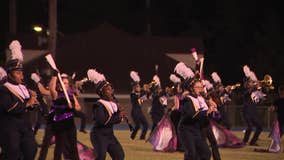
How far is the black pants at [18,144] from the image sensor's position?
10.9 metres

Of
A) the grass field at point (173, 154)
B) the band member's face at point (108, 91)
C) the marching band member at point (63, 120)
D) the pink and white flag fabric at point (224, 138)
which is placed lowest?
the grass field at point (173, 154)

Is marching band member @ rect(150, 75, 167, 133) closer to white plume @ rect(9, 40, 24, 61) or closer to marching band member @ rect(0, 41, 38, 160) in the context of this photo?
white plume @ rect(9, 40, 24, 61)

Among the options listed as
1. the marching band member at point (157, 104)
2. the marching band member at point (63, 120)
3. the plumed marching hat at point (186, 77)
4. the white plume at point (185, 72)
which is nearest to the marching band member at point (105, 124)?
the marching band member at point (63, 120)

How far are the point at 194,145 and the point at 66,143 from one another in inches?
88.1

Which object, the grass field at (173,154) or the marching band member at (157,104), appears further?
the marching band member at (157,104)

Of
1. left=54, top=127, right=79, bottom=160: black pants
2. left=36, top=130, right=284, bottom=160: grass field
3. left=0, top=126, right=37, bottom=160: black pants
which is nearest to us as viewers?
left=0, top=126, right=37, bottom=160: black pants

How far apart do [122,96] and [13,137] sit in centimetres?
2715

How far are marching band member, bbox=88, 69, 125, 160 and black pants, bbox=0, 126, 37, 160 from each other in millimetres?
1228

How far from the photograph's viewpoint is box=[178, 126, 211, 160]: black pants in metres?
12.5

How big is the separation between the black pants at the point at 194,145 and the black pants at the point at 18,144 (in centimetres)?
280

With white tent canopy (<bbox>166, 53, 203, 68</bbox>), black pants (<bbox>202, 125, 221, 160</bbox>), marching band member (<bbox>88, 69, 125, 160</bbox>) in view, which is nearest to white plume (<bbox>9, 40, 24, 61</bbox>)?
marching band member (<bbox>88, 69, 125, 160</bbox>)

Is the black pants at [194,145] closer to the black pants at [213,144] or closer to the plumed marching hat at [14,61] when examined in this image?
the black pants at [213,144]

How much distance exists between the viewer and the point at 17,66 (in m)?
11.3

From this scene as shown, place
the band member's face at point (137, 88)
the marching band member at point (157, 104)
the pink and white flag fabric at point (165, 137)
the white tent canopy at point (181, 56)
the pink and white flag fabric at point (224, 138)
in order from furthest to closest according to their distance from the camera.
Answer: the white tent canopy at point (181, 56) → the band member's face at point (137, 88) → the marching band member at point (157, 104) → the pink and white flag fabric at point (224, 138) → the pink and white flag fabric at point (165, 137)
